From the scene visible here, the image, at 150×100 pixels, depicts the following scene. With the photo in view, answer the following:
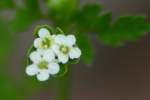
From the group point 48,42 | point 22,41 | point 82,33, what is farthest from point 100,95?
point 48,42

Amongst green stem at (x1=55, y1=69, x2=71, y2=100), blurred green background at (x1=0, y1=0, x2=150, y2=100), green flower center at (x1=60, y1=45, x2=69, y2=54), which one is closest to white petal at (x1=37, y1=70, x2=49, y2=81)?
green flower center at (x1=60, y1=45, x2=69, y2=54)

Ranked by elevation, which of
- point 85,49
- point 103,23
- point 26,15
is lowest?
point 85,49

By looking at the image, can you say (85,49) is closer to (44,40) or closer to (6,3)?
(44,40)

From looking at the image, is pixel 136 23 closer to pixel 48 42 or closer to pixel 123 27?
pixel 123 27

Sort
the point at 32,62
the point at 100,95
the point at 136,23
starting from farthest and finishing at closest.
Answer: the point at 100,95
the point at 136,23
the point at 32,62

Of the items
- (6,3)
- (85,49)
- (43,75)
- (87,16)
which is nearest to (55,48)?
(43,75)

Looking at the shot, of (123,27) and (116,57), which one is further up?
(116,57)
